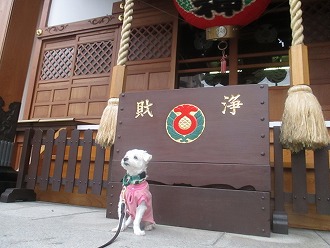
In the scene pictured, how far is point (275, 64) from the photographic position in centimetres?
445

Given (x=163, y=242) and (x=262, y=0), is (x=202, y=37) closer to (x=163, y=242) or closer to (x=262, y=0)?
(x=262, y=0)

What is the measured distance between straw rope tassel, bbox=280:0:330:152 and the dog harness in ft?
3.53

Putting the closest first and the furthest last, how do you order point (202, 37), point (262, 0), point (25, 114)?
point (262, 0)
point (202, 37)
point (25, 114)

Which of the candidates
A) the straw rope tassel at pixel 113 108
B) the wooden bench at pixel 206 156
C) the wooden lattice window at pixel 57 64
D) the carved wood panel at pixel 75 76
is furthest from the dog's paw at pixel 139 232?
the wooden lattice window at pixel 57 64

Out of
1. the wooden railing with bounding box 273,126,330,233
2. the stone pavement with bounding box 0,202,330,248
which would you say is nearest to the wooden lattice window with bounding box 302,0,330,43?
the wooden railing with bounding box 273,126,330,233

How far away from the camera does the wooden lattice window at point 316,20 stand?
13.5 ft

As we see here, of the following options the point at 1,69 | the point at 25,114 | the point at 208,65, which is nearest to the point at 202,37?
A: the point at 208,65

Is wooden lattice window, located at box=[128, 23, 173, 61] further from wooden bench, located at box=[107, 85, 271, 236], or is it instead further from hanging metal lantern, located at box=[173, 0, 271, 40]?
wooden bench, located at box=[107, 85, 271, 236]

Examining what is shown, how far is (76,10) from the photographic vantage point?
5797mm

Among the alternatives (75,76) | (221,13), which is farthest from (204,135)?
(75,76)

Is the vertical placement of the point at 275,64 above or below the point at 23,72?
above

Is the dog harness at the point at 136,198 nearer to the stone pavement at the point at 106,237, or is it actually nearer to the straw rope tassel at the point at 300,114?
the stone pavement at the point at 106,237

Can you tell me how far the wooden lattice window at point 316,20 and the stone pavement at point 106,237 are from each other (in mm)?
3202

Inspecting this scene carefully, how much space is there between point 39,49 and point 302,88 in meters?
5.55
